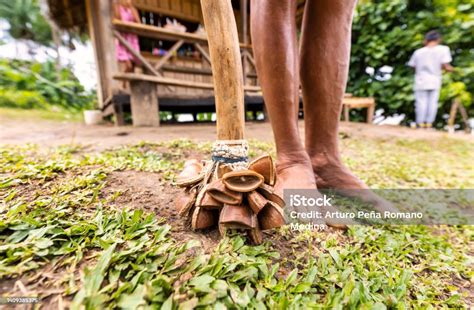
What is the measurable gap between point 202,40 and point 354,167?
343 cm

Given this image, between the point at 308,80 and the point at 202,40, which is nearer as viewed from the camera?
the point at 308,80

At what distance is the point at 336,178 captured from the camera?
1.26m

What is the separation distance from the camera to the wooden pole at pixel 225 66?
742 millimetres

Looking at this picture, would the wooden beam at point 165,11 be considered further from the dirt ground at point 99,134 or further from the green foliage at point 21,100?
the green foliage at point 21,100

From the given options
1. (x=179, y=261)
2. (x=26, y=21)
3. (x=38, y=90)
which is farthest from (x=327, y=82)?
(x=26, y=21)

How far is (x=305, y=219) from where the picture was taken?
3.05 feet

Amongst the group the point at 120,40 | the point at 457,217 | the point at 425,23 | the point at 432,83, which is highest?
the point at 425,23

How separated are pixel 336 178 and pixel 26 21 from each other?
77.2 feet

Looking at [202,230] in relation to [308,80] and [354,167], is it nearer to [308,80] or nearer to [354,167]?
[308,80]

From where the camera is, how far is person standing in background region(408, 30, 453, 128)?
5070 mm

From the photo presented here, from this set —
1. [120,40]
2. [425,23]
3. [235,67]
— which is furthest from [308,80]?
[425,23]

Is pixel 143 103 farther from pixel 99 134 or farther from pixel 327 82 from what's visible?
pixel 327 82

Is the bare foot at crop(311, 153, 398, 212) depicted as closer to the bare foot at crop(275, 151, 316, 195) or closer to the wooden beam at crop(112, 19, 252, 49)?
the bare foot at crop(275, 151, 316, 195)

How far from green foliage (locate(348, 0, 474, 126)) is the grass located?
6156mm
